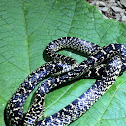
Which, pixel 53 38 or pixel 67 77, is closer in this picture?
pixel 67 77

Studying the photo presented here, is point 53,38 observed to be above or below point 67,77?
above

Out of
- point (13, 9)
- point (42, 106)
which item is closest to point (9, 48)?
point (13, 9)

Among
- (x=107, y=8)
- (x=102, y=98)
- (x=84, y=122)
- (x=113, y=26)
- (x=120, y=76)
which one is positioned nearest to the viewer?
(x=84, y=122)

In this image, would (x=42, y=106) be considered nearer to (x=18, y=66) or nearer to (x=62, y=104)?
(x=62, y=104)
